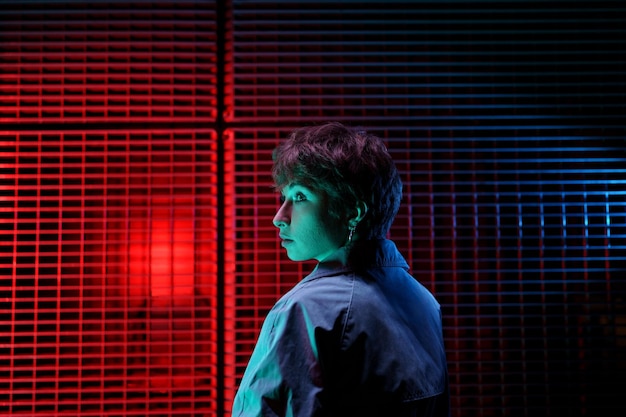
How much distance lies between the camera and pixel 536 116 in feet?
8.08

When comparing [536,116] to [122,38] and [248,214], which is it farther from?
[122,38]

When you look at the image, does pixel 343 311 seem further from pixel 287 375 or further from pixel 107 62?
pixel 107 62

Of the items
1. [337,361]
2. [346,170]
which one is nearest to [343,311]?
[337,361]

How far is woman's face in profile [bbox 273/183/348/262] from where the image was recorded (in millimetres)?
1221

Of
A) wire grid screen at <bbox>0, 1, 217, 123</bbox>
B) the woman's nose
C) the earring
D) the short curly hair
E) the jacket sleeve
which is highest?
wire grid screen at <bbox>0, 1, 217, 123</bbox>

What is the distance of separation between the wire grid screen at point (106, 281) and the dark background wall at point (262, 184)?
0.5 inches

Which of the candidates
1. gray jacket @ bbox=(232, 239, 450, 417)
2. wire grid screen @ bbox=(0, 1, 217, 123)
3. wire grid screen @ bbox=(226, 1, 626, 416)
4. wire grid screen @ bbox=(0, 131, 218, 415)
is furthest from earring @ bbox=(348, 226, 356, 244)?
wire grid screen @ bbox=(0, 1, 217, 123)

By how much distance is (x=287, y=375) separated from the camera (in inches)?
39.8

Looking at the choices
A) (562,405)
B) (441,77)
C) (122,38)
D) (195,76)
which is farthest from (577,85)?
(122,38)

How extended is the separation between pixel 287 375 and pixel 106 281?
68.2 inches

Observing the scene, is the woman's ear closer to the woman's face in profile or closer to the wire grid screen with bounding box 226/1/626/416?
the woman's face in profile

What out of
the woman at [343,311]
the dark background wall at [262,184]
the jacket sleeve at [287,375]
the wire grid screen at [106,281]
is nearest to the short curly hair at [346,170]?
the woman at [343,311]

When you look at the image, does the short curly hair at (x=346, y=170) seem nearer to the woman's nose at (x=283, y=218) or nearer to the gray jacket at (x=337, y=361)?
the woman's nose at (x=283, y=218)

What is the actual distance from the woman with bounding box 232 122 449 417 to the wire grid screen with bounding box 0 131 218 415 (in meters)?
1.24
